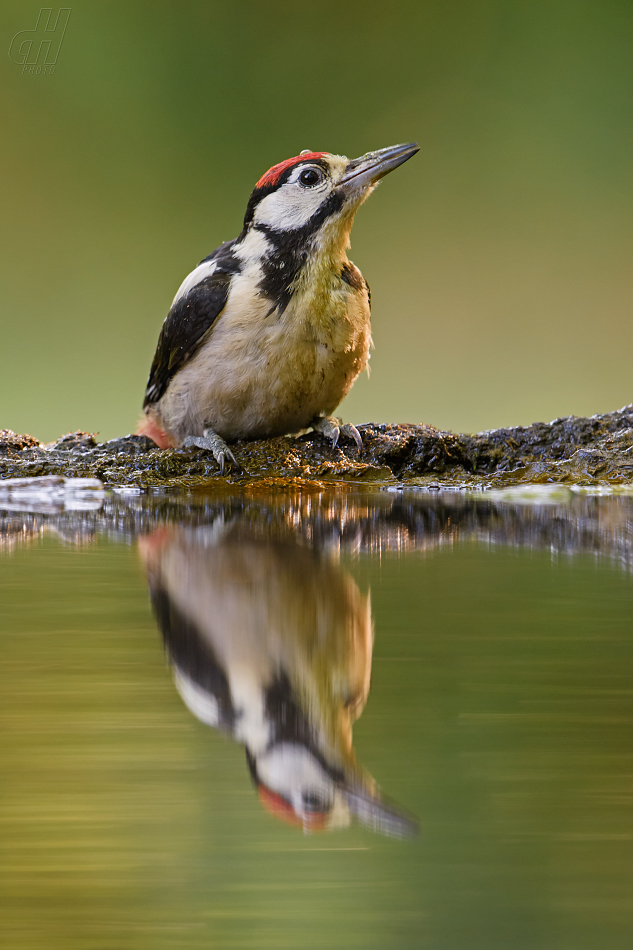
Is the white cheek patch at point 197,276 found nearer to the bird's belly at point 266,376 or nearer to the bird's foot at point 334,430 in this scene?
the bird's belly at point 266,376

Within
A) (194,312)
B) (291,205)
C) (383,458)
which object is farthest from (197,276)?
(383,458)

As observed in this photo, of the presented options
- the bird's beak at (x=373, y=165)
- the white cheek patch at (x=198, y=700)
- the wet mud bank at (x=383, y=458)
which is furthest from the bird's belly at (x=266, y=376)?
the white cheek patch at (x=198, y=700)

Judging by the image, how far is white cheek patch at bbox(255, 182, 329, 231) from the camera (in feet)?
9.89

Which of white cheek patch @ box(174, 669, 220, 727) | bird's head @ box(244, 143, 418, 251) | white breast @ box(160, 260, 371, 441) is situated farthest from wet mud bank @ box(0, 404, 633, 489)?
white cheek patch @ box(174, 669, 220, 727)

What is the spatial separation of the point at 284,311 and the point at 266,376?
23 cm

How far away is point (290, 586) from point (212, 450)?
187 centimetres

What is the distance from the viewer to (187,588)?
4.12 ft

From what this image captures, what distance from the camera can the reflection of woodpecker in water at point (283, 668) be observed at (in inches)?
27.4

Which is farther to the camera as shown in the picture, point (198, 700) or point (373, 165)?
point (373, 165)

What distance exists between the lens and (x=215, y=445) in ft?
10.2

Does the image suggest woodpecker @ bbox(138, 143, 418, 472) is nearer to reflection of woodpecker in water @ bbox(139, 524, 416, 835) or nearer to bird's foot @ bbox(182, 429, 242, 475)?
bird's foot @ bbox(182, 429, 242, 475)

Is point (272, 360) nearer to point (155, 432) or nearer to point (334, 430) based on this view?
point (334, 430)

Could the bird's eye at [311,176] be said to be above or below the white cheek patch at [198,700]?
above

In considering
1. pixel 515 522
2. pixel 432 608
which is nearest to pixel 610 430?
pixel 515 522
